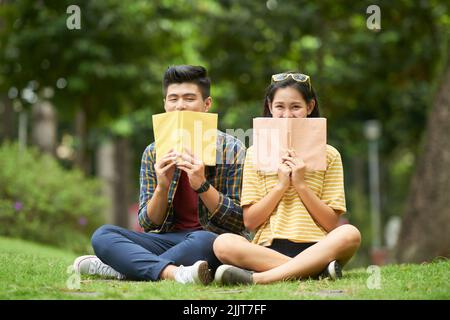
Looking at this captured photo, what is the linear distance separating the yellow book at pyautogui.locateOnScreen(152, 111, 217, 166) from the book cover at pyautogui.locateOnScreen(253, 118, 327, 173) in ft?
0.87

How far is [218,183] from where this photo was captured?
5.01 meters

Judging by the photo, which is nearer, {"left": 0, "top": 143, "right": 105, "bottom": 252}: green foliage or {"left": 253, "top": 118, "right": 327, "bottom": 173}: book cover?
{"left": 253, "top": 118, "right": 327, "bottom": 173}: book cover

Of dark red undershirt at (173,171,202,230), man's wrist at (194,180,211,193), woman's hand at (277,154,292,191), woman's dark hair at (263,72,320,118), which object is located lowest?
dark red undershirt at (173,171,202,230)

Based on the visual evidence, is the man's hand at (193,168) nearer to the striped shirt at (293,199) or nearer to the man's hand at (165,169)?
the man's hand at (165,169)

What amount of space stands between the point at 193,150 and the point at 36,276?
1168mm

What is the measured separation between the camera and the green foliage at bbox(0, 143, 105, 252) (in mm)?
10391

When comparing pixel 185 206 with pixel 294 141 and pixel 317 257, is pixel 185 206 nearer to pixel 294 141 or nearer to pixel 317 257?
pixel 294 141

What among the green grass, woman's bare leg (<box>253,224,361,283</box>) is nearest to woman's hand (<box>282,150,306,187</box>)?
woman's bare leg (<box>253,224,361,283</box>)

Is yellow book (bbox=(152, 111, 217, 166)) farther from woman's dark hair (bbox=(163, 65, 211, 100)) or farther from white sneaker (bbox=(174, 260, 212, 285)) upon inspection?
white sneaker (bbox=(174, 260, 212, 285))

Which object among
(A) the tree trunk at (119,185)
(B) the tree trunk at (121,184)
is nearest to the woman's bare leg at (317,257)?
(A) the tree trunk at (119,185)

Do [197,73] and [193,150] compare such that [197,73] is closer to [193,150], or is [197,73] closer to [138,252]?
[193,150]
